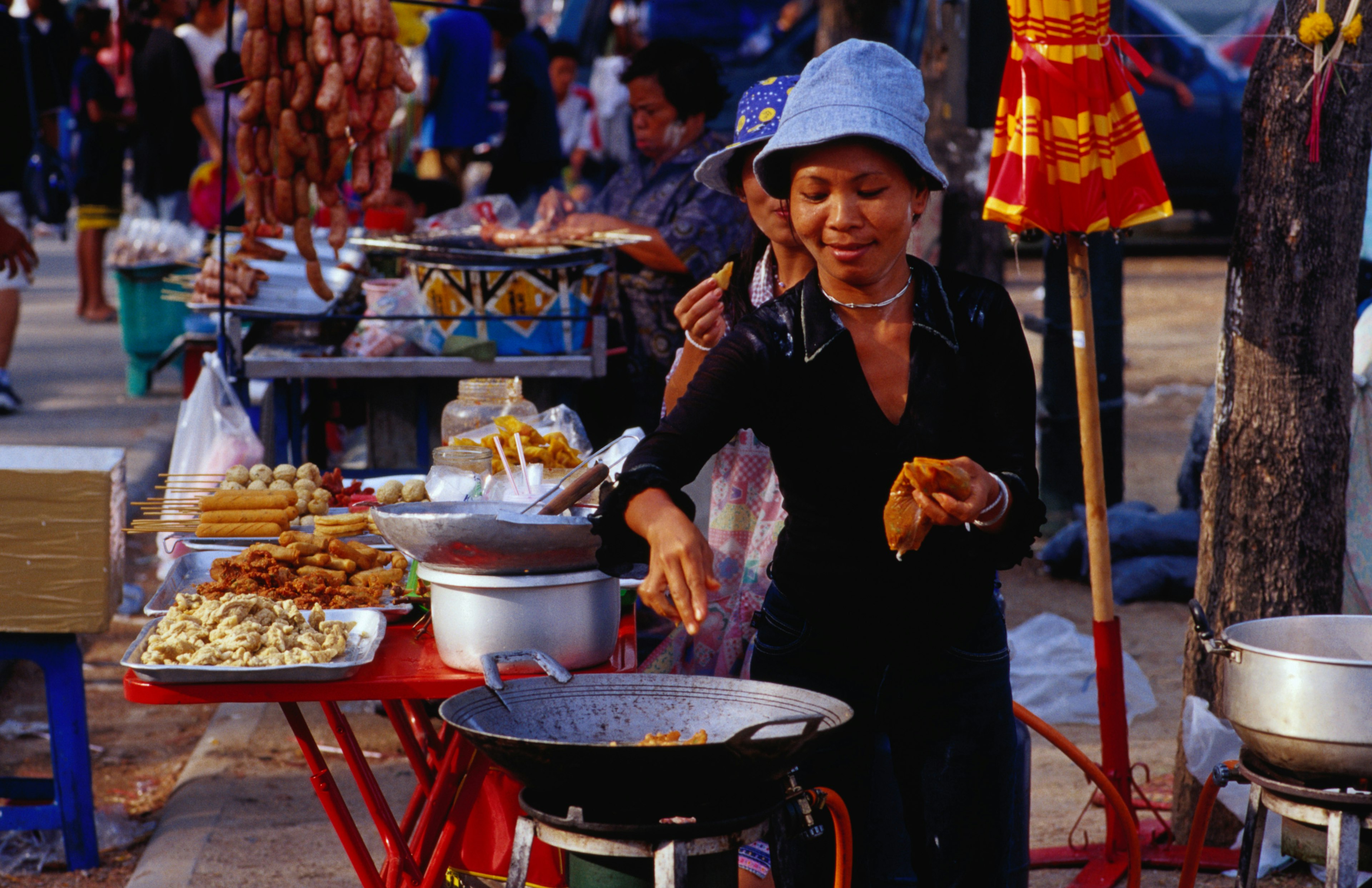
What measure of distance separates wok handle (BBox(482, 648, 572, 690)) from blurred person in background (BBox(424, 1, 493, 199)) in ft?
23.8

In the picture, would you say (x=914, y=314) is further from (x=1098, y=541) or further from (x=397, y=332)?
(x=397, y=332)

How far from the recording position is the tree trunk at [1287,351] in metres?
3.18

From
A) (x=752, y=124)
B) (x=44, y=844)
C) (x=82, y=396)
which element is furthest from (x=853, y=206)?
(x=82, y=396)

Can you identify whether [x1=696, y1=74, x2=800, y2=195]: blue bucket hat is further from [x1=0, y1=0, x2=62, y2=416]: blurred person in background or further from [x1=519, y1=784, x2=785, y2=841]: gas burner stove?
[x1=0, y1=0, x2=62, y2=416]: blurred person in background

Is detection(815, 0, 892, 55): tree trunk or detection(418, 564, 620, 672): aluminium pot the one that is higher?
detection(815, 0, 892, 55): tree trunk

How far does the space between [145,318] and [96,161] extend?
238 cm

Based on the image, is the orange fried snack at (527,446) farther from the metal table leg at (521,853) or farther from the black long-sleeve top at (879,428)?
the metal table leg at (521,853)

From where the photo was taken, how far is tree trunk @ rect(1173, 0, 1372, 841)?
318 centimetres

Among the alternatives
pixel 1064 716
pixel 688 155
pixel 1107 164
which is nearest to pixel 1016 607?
pixel 1064 716

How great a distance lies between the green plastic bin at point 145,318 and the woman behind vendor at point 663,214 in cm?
402

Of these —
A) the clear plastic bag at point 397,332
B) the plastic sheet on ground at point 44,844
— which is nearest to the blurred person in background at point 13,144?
the clear plastic bag at point 397,332

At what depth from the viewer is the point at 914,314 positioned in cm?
216

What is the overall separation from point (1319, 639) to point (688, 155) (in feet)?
10.6

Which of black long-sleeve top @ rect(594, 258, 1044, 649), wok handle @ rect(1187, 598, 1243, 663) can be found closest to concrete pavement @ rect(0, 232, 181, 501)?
black long-sleeve top @ rect(594, 258, 1044, 649)
